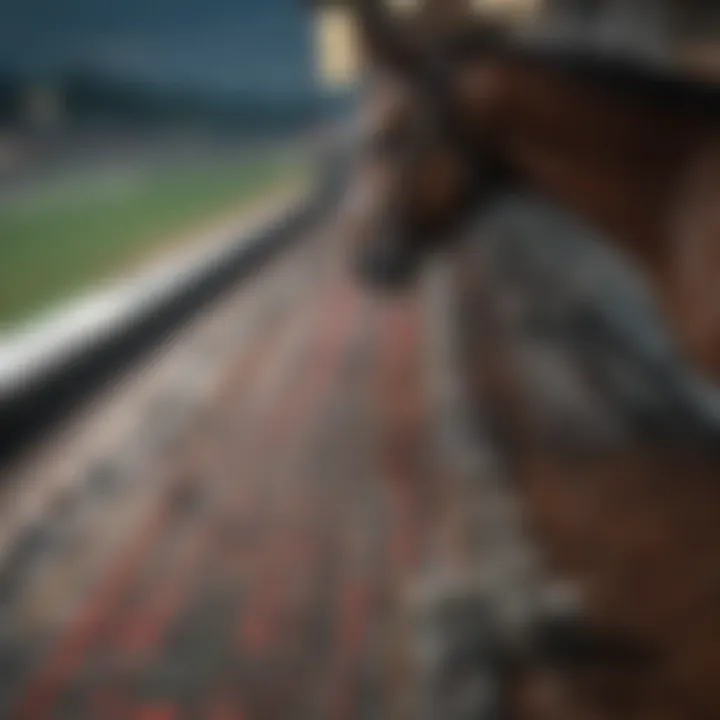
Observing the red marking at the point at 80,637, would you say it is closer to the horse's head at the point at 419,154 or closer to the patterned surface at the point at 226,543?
the patterned surface at the point at 226,543

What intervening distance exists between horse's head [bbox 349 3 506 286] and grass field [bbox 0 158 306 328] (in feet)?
3.22

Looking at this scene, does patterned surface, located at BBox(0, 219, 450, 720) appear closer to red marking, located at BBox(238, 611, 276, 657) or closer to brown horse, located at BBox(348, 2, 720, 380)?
red marking, located at BBox(238, 611, 276, 657)

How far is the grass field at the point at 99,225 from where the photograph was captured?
2842 mm

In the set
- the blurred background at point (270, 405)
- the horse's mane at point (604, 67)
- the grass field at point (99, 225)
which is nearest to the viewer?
the horse's mane at point (604, 67)

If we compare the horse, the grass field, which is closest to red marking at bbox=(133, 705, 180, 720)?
the horse

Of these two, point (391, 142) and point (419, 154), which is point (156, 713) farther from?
point (391, 142)

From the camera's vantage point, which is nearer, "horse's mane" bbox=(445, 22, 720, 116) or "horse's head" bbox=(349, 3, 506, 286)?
"horse's mane" bbox=(445, 22, 720, 116)

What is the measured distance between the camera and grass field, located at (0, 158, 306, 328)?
112 inches

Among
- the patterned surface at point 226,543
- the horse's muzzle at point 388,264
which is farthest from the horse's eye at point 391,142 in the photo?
the patterned surface at point 226,543

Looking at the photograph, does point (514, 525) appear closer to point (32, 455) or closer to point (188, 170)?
point (32, 455)

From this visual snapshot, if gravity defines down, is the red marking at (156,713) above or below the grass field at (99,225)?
below

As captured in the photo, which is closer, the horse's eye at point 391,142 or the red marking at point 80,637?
the red marking at point 80,637

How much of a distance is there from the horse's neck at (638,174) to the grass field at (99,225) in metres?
1.39

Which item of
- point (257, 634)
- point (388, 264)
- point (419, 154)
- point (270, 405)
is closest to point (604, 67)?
point (419, 154)
